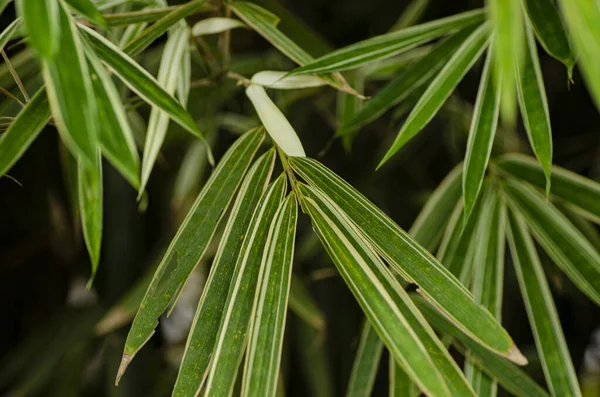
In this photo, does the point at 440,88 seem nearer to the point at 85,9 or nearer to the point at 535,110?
the point at 535,110

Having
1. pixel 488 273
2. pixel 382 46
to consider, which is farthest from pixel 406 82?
pixel 488 273

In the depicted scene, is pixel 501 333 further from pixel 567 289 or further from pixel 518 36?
pixel 567 289

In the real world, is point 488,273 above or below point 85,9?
below

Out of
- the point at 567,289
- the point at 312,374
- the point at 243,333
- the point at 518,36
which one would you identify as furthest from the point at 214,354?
the point at 567,289

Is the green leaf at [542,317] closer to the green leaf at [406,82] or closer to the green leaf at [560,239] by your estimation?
the green leaf at [560,239]

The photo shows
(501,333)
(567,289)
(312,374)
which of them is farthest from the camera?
(567,289)

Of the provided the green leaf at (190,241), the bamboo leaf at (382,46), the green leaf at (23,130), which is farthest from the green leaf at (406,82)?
the green leaf at (23,130)

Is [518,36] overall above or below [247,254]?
above
